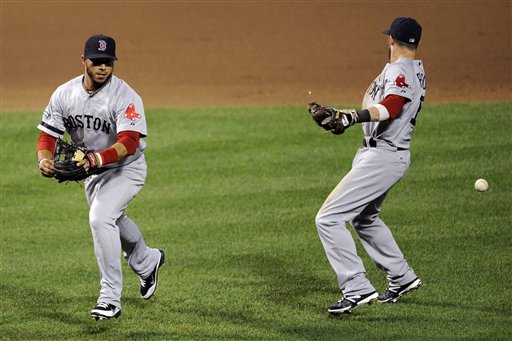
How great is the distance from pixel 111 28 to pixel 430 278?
10637mm

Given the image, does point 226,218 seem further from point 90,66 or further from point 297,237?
point 90,66

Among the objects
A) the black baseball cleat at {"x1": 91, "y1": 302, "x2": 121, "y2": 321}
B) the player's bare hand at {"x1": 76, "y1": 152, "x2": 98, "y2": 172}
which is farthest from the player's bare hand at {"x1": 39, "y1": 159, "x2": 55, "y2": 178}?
the black baseball cleat at {"x1": 91, "y1": 302, "x2": 121, "y2": 321}

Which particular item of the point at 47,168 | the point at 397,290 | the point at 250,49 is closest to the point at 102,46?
the point at 47,168

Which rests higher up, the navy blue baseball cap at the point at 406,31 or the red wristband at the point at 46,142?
the navy blue baseball cap at the point at 406,31

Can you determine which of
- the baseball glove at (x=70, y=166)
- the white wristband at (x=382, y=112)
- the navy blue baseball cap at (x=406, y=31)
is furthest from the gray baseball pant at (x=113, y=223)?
the navy blue baseball cap at (x=406, y=31)

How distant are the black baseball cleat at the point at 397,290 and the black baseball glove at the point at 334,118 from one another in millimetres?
1368

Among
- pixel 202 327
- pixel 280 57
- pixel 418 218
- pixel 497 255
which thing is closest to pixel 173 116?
pixel 280 57

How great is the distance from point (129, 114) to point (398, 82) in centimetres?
190

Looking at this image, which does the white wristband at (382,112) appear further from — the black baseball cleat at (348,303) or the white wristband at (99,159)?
the white wristband at (99,159)

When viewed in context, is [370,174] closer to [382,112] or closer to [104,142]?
[382,112]

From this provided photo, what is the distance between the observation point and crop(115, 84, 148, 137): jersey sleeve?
709cm

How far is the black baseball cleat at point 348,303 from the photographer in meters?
7.12

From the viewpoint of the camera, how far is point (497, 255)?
8.66 metres

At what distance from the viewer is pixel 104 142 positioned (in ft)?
24.2
